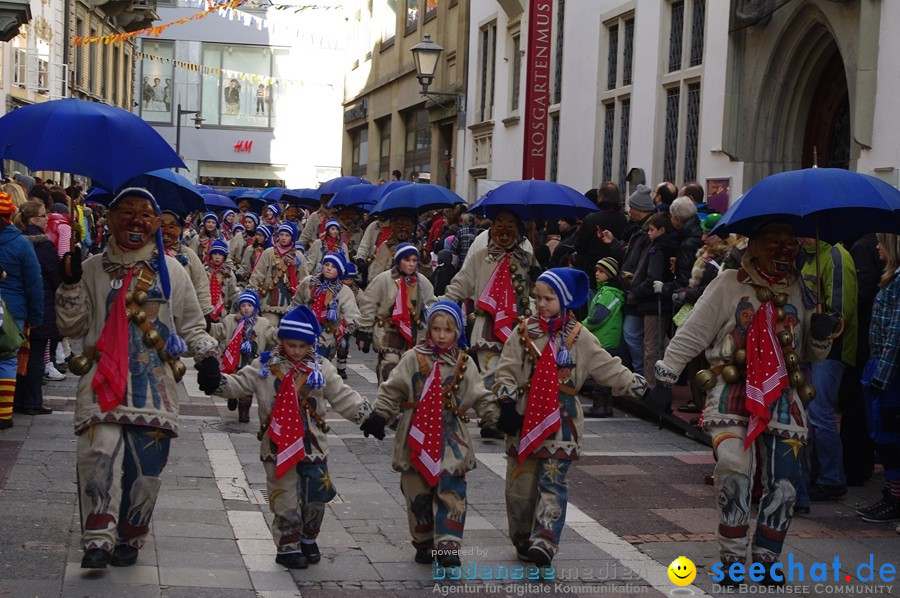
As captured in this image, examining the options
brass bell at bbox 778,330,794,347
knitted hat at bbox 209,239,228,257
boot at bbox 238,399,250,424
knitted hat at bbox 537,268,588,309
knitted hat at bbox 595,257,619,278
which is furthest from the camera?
knitted hat at bbox 209,239,228,257

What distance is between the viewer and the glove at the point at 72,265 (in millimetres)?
6496

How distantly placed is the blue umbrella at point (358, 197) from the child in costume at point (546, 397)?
1433 centimetres

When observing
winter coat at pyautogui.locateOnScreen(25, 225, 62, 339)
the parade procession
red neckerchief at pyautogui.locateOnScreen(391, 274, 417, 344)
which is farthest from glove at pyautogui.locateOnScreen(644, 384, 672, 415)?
winter coat at pyautogui.locateOnScreen(25, 225, 62, 339)

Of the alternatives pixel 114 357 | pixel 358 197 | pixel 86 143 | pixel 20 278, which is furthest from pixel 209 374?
pixel 358 197

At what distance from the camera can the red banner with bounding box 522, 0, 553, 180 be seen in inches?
687

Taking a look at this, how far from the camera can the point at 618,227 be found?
46.6 feet

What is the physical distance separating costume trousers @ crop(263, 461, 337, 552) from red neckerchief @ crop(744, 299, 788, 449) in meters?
2.19

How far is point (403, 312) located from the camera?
11594mm

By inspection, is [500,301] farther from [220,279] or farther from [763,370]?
[220,279]

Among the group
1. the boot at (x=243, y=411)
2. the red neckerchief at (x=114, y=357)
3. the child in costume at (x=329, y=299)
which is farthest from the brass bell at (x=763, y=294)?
the child in costume at (x=329, y=299)

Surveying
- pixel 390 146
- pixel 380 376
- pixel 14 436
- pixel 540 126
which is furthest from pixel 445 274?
pixel 390 146

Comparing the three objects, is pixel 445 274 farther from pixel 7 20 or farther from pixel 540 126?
pixel 7 20

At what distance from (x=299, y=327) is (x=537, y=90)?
12.5 metres

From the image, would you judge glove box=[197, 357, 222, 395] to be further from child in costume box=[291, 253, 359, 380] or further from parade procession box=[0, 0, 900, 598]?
child in costume box=[291, 253, 359, 380]
